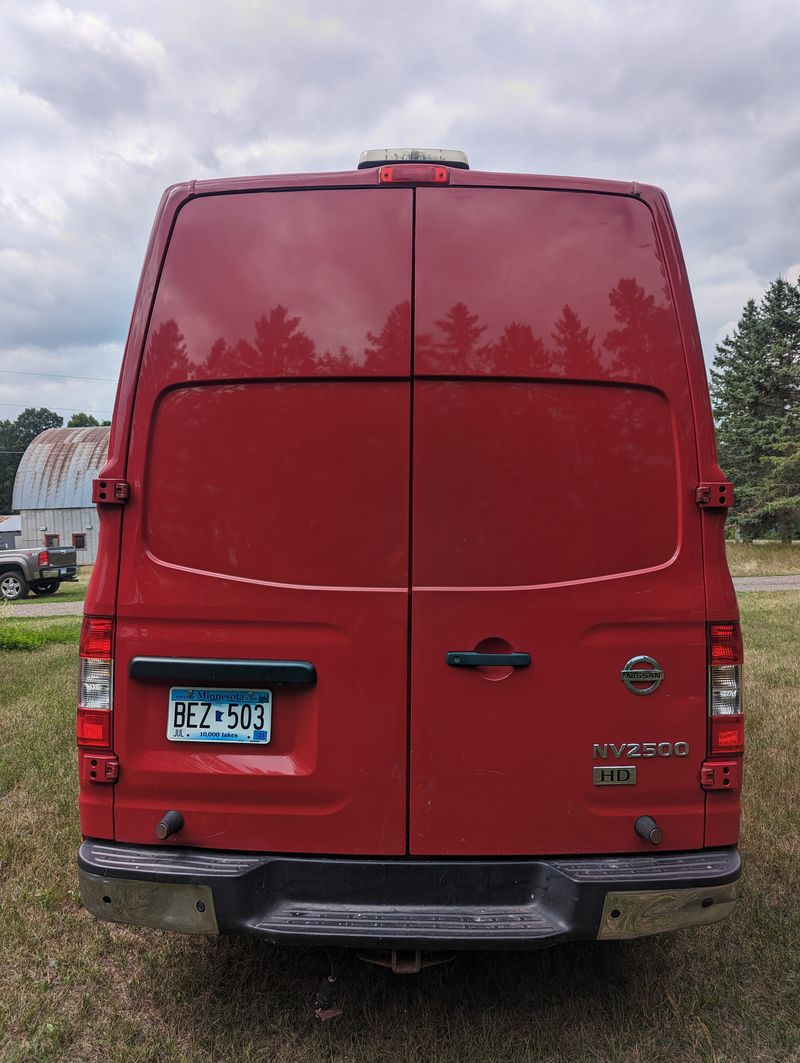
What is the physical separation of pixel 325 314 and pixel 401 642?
3.39ft

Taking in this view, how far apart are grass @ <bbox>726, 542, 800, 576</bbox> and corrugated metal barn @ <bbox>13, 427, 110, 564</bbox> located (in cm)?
3191

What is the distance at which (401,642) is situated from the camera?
235cm

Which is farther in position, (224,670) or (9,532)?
(9,532)

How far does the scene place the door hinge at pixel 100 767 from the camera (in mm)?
2420

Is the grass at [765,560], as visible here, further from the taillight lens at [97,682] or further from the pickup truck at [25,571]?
the taillight lens at [97,682]

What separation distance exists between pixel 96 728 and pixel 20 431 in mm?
120228

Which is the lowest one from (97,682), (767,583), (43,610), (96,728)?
(43,610)

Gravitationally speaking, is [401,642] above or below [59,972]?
above

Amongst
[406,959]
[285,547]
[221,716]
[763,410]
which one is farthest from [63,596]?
[763,410]

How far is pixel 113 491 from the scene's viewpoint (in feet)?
7.98

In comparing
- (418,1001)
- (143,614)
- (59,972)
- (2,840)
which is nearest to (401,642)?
(143,614)

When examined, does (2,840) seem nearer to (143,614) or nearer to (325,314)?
(143,614)

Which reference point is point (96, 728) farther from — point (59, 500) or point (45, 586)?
point (59, 500)

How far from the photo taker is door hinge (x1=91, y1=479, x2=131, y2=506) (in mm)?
2430
